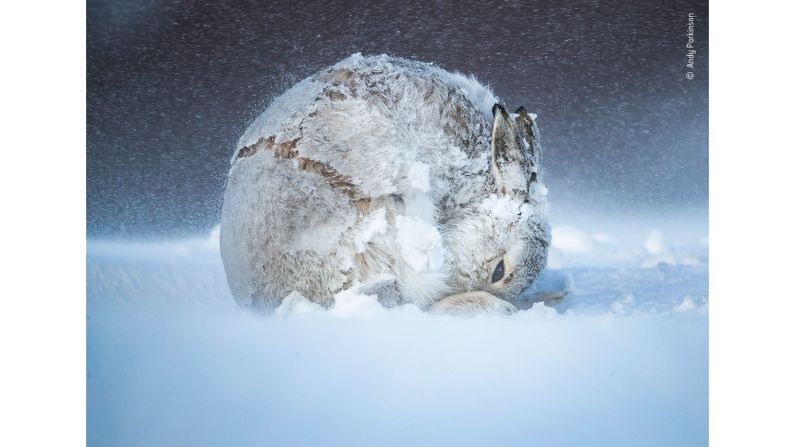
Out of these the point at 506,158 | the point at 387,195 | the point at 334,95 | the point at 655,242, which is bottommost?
the point at 655,242

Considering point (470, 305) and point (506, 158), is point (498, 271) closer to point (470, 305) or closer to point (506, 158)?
point (470, 305)

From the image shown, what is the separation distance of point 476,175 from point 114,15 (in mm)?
1771

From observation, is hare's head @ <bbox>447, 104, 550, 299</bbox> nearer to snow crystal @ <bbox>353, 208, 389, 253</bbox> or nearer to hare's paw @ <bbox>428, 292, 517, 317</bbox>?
hare's paw @ <bbox>428, 292, 517, 317</bbox>

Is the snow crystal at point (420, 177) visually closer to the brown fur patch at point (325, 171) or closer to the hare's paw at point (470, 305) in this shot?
the brown fur patch at point (325, 171)

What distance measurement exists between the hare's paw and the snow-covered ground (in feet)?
0.12

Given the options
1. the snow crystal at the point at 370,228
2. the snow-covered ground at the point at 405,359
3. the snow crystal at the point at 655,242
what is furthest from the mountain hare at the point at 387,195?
the snow crystal at the point at 655,242

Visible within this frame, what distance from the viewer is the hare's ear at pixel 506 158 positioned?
335cm

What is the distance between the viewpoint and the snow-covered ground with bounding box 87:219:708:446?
10.6 ft

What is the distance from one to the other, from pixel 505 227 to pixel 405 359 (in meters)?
0.68

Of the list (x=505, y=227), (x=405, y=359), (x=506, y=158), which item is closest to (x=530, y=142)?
(x=506, y=158)

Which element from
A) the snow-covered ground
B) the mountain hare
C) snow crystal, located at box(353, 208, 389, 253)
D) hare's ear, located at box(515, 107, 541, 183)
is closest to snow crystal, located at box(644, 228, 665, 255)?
the snow-covered ground

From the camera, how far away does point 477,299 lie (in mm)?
3256

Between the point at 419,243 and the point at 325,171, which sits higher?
the point at 325,171

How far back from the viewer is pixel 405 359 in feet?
10.6
